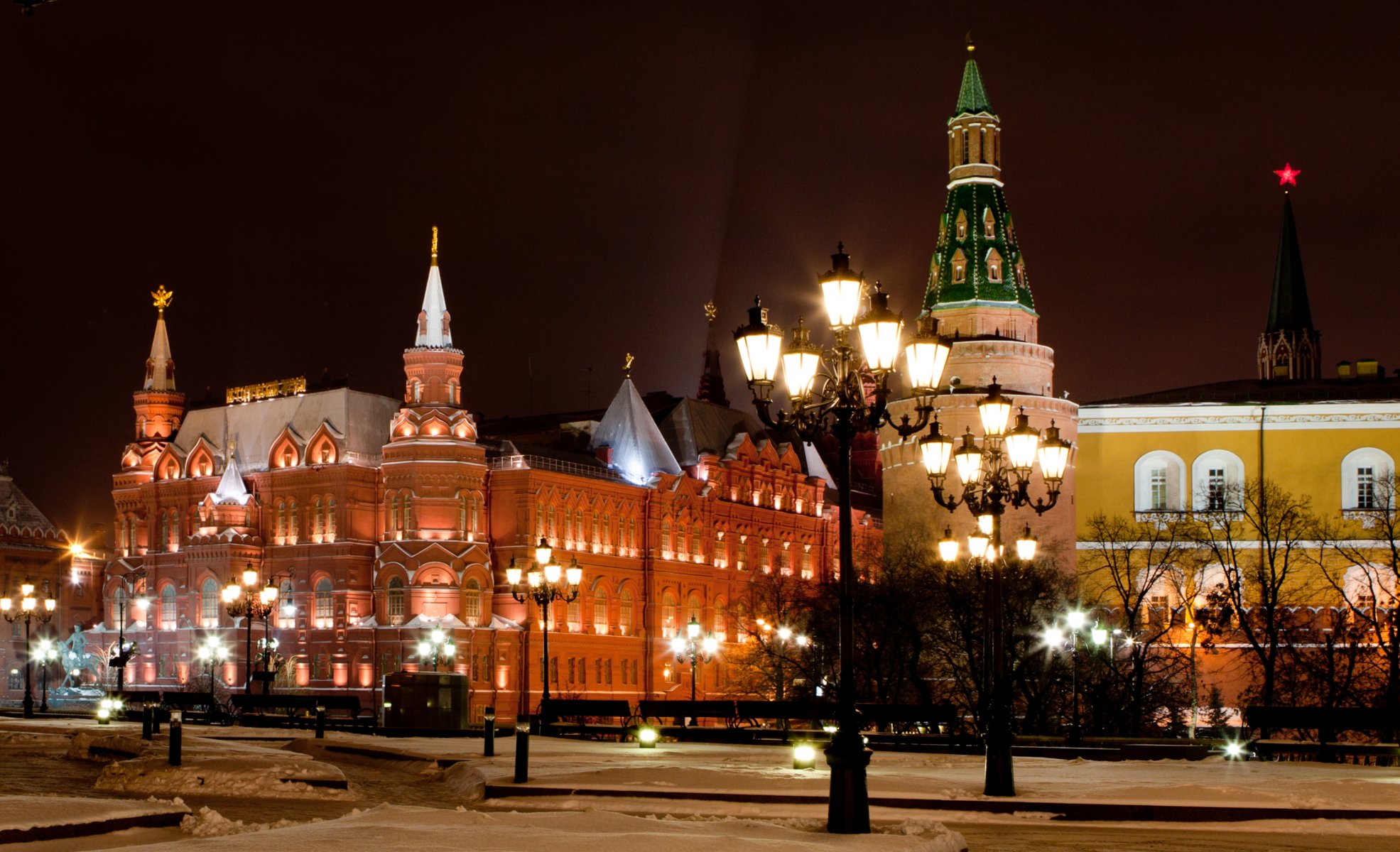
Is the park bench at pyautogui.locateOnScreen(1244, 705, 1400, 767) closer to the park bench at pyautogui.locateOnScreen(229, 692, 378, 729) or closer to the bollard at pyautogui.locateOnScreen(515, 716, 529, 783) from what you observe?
the bollard at pyautogui.locateOnScreen(515, 716, 529, 783)

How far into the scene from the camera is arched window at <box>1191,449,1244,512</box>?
73.9 metres

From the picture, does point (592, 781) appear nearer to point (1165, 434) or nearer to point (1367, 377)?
point (1165, 434)

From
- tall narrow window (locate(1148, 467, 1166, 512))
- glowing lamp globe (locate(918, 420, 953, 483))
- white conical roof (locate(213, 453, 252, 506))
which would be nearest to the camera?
glowing lamp globe (locate(918, 420, 953, 483))

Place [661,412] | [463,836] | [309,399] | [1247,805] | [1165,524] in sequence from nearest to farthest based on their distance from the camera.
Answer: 1. [463,836]
2. [1247,805]
3. [1165,524]
4. [309,399]
5. [661,412]

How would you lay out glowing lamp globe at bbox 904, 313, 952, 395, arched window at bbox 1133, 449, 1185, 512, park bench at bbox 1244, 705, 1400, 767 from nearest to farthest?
glowing lamp globe at bbox 904, 313, 952, 395, park bench at bbox 1244, 705, 1400, 767, arched window at bbox 1133, 449, 1185, 512

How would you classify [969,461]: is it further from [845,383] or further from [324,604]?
[324,604]

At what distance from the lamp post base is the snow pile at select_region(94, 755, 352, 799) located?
875 cm

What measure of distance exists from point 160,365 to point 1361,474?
61.4m

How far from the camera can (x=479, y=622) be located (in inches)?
3191

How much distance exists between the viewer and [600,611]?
285 ft

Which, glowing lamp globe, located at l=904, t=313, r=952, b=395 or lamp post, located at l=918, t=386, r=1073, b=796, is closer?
glowing lamp globe, located at l=904, t=313, r=952, b=395

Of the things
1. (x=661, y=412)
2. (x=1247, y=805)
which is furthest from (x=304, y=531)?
(x=1247, y=805)

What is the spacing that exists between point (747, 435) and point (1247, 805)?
81.0m

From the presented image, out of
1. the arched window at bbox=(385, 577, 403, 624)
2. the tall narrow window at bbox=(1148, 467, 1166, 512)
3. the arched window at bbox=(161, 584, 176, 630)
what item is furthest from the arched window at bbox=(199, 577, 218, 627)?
the tall narrow window at bbox=(1148, 467, 1166, 512)
